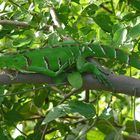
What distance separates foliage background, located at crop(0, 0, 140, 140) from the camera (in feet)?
6.31

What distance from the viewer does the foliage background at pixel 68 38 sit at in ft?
6.31

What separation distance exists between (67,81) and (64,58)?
443 millimetres

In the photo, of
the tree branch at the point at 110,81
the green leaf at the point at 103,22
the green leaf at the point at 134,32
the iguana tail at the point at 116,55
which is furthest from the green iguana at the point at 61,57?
the tree branch at the point at 110,81

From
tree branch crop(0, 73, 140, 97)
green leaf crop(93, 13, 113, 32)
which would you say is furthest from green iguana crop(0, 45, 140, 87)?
tree branch crop(0, 73, 140, 97)

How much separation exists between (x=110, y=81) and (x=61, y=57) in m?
0.81

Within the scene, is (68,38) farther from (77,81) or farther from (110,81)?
(110,81)

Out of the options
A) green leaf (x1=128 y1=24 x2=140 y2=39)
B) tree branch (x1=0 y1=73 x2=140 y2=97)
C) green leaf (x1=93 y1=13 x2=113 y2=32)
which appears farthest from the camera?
green leaf (x1=93 y1=13 x2=113 y2=32)

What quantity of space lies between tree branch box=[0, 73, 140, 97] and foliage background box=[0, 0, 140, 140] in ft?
0.81

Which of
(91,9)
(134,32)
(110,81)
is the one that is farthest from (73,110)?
A: (91,9)

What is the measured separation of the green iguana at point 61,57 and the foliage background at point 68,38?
0.05 meters

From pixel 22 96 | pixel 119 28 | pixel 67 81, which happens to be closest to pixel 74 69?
pixel 67 81

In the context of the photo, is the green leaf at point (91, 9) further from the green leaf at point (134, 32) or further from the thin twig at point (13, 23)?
the green leaf at point (134, 32)

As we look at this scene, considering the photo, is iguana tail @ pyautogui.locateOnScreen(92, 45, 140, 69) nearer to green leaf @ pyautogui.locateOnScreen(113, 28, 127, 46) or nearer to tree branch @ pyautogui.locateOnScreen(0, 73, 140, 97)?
green leaf @ pyautogui.locateOnScreen(113, 28, 127, 46)

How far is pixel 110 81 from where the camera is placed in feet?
5.09
